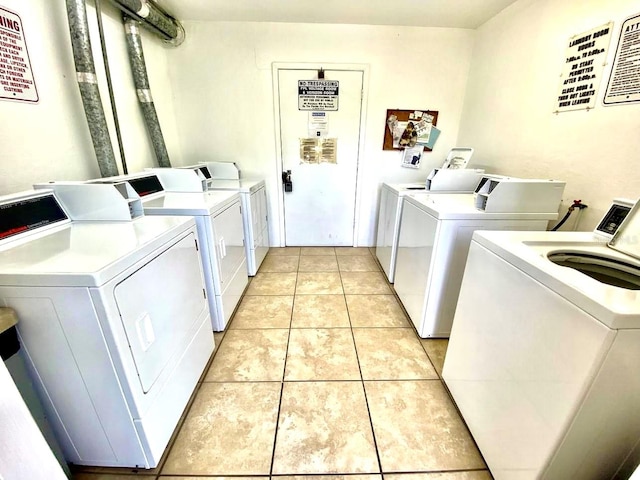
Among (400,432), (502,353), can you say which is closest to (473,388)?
(502,353)

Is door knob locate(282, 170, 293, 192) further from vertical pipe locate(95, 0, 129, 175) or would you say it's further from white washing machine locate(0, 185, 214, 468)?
white washing machine locate(0, 185, 214, 468)

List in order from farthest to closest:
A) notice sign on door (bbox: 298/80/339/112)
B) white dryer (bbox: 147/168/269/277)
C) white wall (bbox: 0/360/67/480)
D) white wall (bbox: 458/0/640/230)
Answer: notice sign on door (bbox: 298/80/339/112), white dryer (bbox: 147/168/269/277), white wall (bbox: 458/0/640/230), white wall (bbox: 0/360/67/480)

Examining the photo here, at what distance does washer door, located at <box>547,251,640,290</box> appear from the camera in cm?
101

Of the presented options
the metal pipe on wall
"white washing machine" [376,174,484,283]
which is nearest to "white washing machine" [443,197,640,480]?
"white washing machine" [376,174,484,283]

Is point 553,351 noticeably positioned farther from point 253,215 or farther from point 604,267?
point 253,215

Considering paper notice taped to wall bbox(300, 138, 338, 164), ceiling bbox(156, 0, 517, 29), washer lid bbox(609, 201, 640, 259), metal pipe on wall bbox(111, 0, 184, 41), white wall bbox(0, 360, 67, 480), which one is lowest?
white wall bbox(0, 360, 67, 480)

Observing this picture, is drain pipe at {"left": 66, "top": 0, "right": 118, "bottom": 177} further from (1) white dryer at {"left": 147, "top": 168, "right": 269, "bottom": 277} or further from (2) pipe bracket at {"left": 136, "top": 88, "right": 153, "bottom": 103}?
(2) pipe bracket at {"left": 136, "top": 88, "right": 153, "bottom": 103}

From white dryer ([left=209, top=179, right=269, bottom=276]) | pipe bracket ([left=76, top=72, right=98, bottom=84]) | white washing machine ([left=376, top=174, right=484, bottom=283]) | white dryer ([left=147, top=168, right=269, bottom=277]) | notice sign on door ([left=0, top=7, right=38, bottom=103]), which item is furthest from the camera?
white dryer ([left=209, top=179, right=269, bottom=276])

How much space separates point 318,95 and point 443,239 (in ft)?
7.12

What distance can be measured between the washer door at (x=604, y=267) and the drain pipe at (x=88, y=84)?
7.98ft

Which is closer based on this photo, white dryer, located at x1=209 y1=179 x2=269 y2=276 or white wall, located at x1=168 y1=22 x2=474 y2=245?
white dryer, located at x1=209 y1=179 x2=269 y2=276

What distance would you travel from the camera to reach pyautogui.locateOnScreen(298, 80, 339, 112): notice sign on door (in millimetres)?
2836

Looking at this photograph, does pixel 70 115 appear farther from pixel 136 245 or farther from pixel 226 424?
pixel 226 424

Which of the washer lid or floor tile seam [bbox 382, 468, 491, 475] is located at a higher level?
the washer lid
